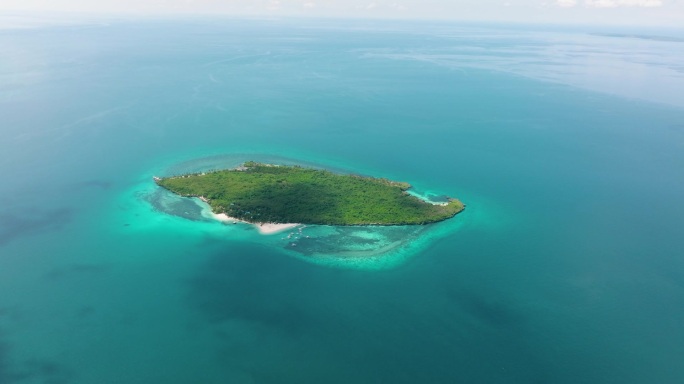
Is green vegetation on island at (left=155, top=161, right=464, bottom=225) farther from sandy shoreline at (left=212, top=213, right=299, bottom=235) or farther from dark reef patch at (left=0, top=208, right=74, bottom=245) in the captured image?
dark reef patch at (left=0, top=208, right=74, bottom=245)

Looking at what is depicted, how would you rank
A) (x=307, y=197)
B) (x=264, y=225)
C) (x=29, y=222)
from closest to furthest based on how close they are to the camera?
(x=29, y=222), (x=264, y=225), (x=307, y=197)

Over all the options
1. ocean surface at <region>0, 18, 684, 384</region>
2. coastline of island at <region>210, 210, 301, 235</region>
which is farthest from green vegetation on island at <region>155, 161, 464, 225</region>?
ocean surface at <region>0, 18, 684, 384</region>

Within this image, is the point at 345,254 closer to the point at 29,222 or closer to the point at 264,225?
the point at 264,225

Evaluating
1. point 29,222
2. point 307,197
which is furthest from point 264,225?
point 29,222

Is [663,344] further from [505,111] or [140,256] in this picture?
[505,111]

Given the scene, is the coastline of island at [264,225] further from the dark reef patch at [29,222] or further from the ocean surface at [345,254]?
the dark reef patch at [29,222]

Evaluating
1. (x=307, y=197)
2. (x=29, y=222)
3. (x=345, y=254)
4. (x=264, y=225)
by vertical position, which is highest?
(x=307, y=197)

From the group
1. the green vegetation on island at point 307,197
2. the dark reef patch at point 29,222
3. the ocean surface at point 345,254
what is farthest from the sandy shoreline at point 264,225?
the dark reef patch at point 29,222
